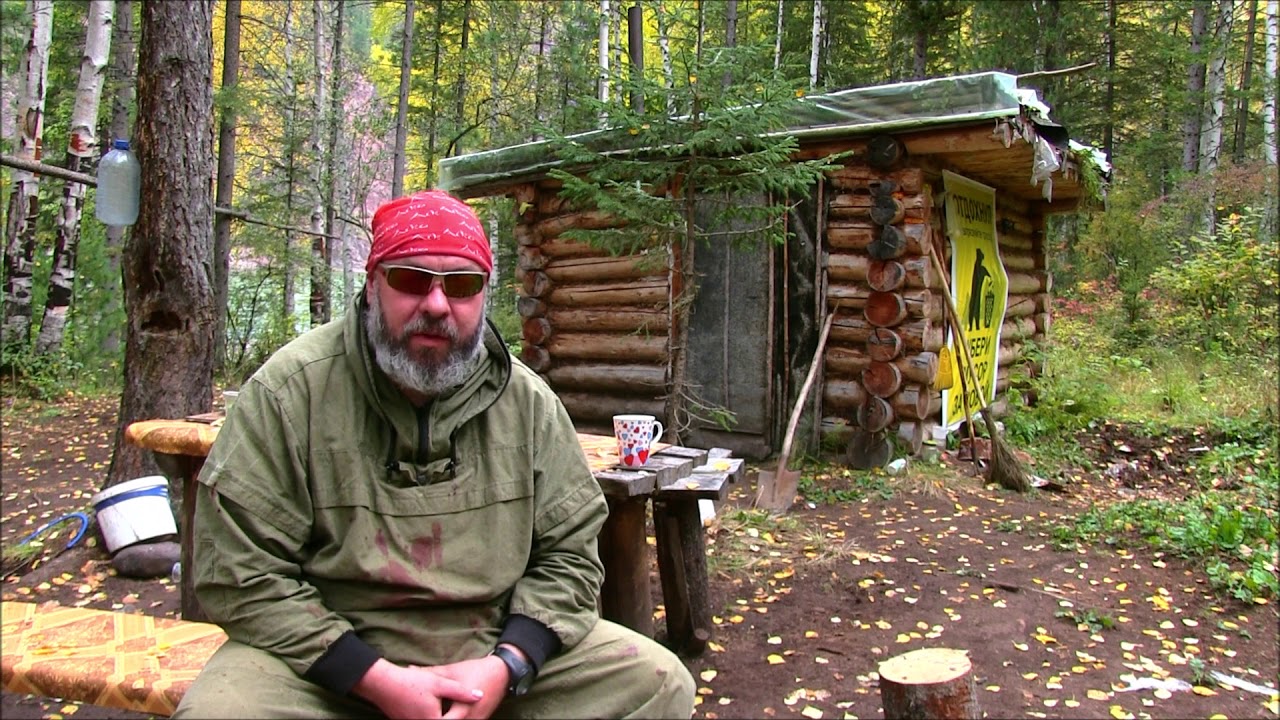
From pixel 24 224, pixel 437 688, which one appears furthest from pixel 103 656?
pixel 24 224

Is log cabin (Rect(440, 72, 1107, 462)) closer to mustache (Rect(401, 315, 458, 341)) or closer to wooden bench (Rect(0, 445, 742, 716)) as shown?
wooden bench (Rect(0, 445, 742, 716))

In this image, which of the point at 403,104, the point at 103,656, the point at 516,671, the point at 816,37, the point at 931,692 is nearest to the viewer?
the point at 516,671

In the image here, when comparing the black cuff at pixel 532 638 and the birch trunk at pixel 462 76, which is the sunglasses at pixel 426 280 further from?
the birch trunk at pixel 462 76

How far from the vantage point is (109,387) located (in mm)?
11531

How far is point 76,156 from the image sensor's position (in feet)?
31.0

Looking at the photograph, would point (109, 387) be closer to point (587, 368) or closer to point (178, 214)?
point (587, 368)

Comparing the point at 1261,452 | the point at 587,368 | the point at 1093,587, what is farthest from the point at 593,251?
the point at 1261,452

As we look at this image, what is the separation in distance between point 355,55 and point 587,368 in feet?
57.7

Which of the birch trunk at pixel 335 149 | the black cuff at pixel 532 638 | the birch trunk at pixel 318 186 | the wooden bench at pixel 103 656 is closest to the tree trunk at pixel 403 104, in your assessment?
the birch trunk at pixel 318 186

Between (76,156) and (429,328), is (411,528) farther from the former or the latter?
(76,156)

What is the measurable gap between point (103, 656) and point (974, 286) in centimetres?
814

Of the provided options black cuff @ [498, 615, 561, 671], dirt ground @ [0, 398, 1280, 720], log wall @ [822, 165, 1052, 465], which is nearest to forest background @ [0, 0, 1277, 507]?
log wall @ [822, 165, 1052, 465]

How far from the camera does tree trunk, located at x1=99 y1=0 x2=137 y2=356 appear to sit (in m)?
11.2

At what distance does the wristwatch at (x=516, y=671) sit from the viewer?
2178 millimetres
